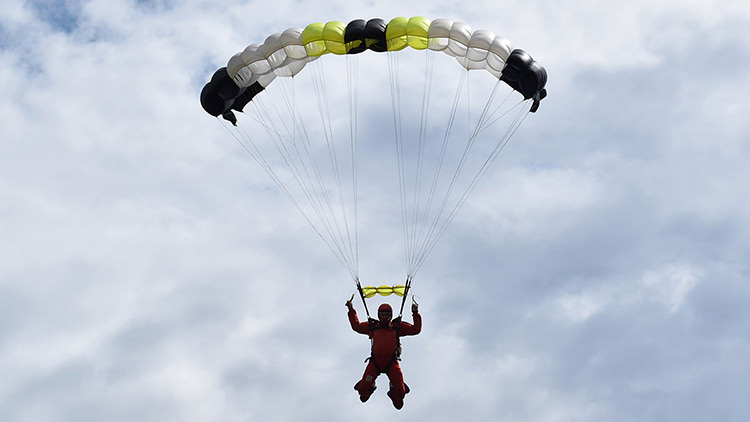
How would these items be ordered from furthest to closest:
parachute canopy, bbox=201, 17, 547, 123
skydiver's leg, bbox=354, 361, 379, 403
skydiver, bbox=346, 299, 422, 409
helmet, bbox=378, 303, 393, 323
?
parachute canopy, bbox=201, 17, 547, 123
helmet, bbox=378, 303, 393, 323
skydiver, bbox=346, 299, 422, 409
skydiver's leg, bbox=354, 361, 379, 403

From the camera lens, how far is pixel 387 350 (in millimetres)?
20984

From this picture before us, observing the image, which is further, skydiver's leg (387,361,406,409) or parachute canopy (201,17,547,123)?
parachute canopy (201,17,547,123)

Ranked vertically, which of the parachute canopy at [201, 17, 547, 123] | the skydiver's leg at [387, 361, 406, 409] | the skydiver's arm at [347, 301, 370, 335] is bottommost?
the skydiver's leg at [387, 361, 406, 409]

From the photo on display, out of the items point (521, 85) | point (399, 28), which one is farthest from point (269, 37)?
point (521, 85)

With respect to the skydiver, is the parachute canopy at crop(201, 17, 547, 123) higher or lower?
higher

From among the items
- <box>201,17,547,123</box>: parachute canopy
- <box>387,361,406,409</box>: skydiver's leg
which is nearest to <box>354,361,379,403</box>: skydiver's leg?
<box>387,361,406,409</box>: skydiver's leg

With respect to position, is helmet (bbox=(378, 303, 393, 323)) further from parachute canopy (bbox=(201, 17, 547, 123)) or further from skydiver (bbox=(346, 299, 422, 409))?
parachute canopy (bbox=(201, 17, 547, 123))

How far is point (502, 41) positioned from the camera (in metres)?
22.3

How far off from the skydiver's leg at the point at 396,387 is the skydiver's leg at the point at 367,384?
14.9 inches

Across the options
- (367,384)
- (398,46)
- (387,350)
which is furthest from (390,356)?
(398,46)

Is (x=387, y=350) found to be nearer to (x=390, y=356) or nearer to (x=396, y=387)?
(x=390, y=356)

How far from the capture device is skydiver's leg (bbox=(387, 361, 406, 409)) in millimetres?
20984

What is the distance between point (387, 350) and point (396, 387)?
89 cm

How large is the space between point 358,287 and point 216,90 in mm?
6468
